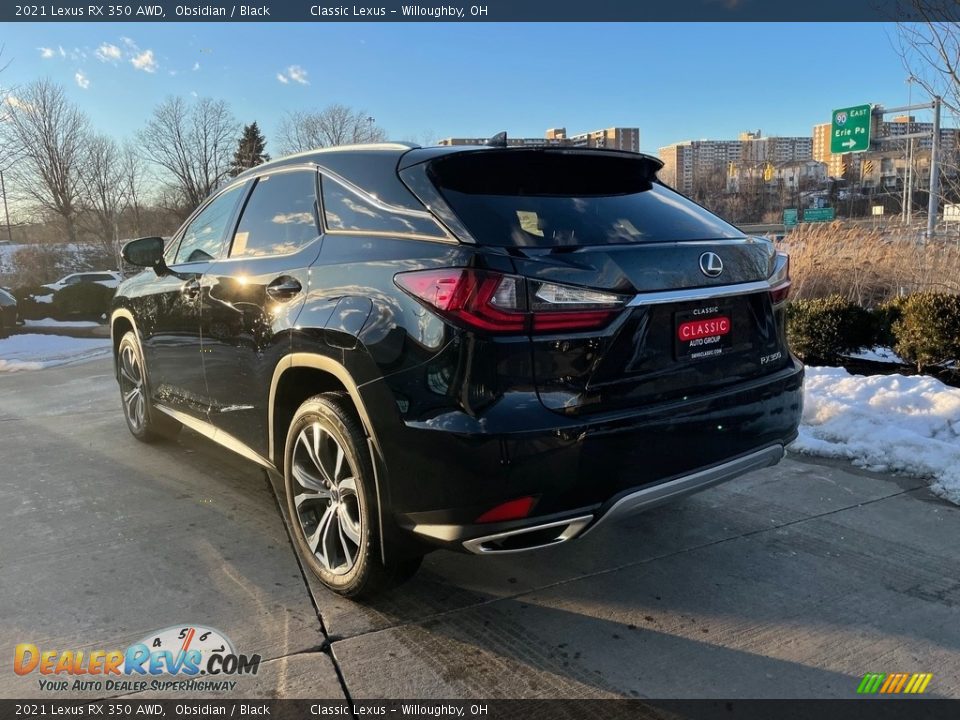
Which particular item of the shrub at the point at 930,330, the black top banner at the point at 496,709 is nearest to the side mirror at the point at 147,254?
the black top banner at the point at 496,709

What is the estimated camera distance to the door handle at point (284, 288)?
297 centimetres

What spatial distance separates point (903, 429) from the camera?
4676mm

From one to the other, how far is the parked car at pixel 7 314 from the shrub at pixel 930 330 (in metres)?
15.6

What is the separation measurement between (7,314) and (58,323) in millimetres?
2657

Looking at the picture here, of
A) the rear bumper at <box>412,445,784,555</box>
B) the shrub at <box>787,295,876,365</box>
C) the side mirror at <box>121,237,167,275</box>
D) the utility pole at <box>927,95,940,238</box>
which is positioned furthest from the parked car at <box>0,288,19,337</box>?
the utility pole at <box>927,95,940,238</box>

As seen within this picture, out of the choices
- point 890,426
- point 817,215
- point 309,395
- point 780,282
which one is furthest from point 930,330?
point 817,215

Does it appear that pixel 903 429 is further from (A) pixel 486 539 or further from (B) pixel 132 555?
(B) pixel 132 555

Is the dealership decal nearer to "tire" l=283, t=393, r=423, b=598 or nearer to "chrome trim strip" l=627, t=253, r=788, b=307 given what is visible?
"tire" l=283, t=393, r=423, b=598

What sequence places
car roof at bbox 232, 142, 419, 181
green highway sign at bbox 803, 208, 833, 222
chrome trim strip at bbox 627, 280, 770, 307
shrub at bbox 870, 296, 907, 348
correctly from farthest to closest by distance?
green highway sign at bbox 803, 208, 833, 222 < shrub at bbox 870, 296, 907, 348 < car roof at bbox 232, 142, 419, 181 < chrome trim strip at bbox 627, 280, 770, 307

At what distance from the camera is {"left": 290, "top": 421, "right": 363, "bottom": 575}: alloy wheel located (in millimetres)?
2768

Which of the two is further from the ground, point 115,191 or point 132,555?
point 115,191

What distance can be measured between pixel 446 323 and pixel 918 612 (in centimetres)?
219

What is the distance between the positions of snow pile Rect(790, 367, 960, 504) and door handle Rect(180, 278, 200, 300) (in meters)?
3.80

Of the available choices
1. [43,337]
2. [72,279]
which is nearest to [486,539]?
[43,337]
